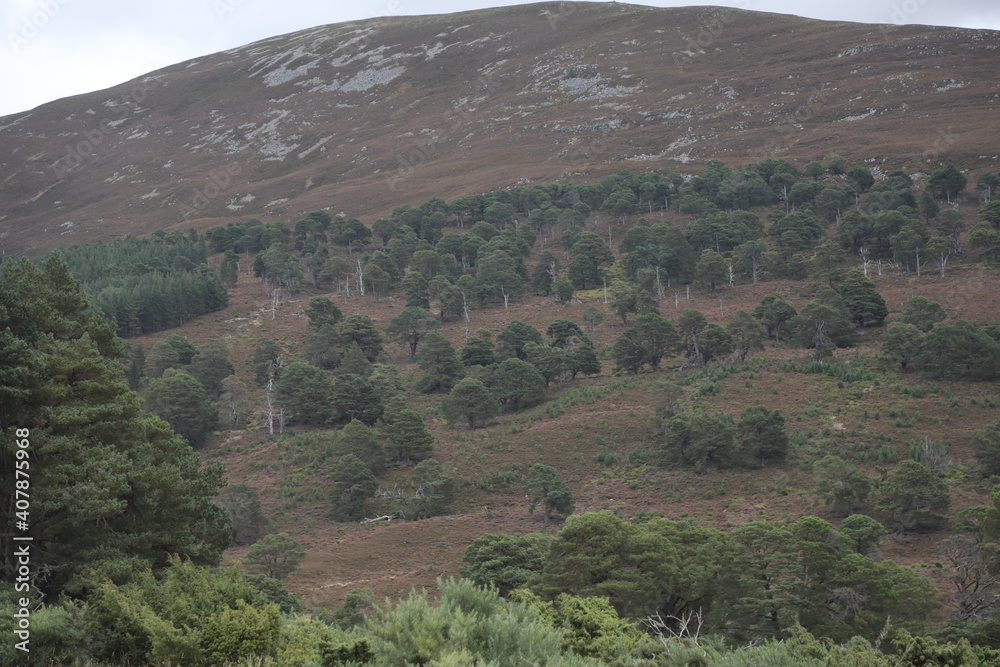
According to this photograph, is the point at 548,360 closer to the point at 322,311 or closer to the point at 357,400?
the point at 357,400

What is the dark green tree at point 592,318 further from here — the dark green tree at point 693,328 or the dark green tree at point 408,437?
the dark green tree at point 408,437

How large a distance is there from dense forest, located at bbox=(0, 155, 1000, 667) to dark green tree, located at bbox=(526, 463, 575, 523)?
0.17 meters

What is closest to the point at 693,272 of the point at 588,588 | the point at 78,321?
the point at 588,588

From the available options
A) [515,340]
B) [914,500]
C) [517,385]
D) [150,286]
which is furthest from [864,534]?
[150,286]

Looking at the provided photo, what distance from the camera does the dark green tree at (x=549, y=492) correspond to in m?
33.9

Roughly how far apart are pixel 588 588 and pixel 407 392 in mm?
34627

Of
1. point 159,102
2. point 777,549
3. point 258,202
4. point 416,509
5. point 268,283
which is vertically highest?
point 159,102

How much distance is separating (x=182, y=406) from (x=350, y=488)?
16.3m

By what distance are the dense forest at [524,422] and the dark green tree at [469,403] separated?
17cm

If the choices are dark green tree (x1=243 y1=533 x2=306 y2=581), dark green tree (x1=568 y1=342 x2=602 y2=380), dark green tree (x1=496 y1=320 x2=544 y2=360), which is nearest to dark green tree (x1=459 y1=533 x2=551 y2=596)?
dark green tree (x1=243 y1=533 x2=306 y2=581)

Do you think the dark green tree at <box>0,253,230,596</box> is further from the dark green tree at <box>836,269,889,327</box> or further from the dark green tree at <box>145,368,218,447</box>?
the dark green tree at <box>836,269,889,327</box>

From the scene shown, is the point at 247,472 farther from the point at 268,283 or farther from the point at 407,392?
the point at 268,283

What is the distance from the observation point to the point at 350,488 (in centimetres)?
3762

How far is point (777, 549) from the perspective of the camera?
74.5 feet
